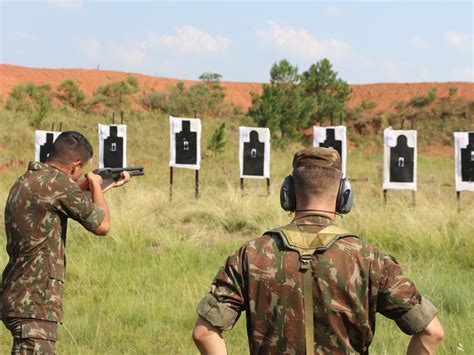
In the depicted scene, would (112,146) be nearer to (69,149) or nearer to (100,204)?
(100,204)

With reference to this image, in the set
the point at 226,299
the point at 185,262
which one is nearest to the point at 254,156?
the point at 185,262

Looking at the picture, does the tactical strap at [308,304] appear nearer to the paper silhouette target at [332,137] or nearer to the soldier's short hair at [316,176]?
the soldier's short hair at [316,176]

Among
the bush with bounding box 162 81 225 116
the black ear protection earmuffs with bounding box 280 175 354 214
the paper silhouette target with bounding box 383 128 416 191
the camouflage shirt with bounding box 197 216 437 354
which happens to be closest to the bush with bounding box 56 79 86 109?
the bush with bounding box 162 81 225 116

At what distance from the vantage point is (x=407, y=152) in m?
12.9

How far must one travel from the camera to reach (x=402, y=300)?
80.2 inches

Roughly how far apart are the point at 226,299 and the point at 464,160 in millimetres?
10906

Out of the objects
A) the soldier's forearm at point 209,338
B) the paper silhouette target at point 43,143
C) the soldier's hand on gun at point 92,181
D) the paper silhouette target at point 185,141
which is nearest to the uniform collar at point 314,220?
the soldier's forearm at point 209,338

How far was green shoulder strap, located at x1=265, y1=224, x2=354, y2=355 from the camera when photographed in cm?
204

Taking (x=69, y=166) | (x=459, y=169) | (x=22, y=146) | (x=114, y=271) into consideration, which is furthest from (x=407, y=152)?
(x=22, y=146)

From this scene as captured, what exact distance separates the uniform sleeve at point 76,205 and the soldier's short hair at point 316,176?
1684 millimetres

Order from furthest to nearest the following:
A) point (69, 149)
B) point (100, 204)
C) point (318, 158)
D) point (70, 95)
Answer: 1. point (70, 95)
2. point (100, 204)
3. point (69, 149)
4. point (318, 158)

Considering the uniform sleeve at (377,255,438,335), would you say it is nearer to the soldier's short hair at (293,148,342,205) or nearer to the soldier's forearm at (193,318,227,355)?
the soldier's short hair at (293,148,342,205)

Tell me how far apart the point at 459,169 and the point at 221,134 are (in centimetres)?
1318

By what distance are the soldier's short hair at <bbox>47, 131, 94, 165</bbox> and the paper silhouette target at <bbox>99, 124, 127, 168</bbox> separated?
423 inches
